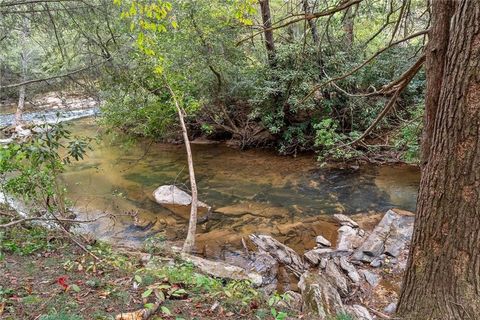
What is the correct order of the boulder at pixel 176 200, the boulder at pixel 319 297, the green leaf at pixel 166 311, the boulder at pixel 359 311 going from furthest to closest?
the boulder at pixel 176 200
the boulder at pixel 359 311
the boulder at pixel 319 297
the green leaf at pixel 166 311

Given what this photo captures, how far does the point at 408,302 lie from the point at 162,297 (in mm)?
1784

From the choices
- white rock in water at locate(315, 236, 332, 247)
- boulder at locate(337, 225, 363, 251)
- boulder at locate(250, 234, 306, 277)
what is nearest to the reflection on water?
white rock in water at locate(315, 236, 332, 247)

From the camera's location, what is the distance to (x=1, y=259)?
10.6 feet

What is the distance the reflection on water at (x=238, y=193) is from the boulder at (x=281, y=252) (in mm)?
435

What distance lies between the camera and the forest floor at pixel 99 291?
7.76 ft

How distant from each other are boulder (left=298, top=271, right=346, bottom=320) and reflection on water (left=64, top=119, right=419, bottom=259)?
1449 millimetres

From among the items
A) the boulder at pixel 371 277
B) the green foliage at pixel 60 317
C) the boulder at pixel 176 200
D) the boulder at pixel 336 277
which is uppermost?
the green foliage at pixel 60 317

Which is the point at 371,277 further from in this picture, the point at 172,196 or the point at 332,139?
the point at 172,196

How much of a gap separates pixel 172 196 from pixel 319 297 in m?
5.08

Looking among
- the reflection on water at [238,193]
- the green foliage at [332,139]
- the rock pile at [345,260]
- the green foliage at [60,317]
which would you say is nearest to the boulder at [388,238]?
the rock pile at [345,260]

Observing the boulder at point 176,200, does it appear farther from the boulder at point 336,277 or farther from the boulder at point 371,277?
the boulder at point 371,277

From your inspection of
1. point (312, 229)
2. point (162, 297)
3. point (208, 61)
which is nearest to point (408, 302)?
point (162, 297)

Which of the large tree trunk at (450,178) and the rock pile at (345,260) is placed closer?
the large tree trunk at (450,178)

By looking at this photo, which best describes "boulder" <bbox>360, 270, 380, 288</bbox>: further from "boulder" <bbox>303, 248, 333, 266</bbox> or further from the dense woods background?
the dense woods background
